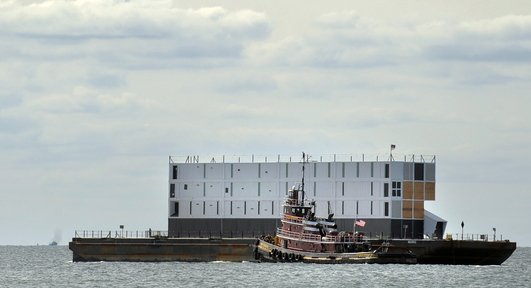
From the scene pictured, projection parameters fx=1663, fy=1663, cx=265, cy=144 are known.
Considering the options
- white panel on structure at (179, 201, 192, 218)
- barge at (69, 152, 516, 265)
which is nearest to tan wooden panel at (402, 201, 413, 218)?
barge at (69, 152, 516, 265)

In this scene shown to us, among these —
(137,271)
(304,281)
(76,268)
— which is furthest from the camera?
(76,268)

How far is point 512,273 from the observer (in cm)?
14138

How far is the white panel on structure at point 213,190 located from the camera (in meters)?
156

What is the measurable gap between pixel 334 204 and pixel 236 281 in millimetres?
33008

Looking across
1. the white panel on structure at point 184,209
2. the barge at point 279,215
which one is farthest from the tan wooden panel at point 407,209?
the white panel on structure at point 184,209

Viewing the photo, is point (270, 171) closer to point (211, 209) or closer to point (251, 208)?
point (251, 208)

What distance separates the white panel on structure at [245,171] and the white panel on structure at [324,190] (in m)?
6.40

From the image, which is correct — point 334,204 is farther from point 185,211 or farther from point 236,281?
point 236,281

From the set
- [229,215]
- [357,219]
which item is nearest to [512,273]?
[357,219]

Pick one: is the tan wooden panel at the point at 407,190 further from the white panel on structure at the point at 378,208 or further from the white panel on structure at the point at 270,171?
the white panel on structure at the point at 270,171

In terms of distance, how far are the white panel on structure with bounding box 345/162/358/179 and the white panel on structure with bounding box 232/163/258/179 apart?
29.6ft

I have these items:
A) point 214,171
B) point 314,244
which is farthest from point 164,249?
point 314,244

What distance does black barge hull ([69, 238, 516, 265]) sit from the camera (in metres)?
140

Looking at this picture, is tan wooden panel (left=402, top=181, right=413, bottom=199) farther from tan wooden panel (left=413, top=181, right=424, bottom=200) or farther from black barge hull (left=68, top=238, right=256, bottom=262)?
black barge hull (left=68, top=238, right=256, bottom=262)
